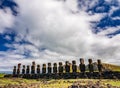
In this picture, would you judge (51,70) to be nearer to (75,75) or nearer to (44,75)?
(44,75)

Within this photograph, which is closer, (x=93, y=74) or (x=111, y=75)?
(x=111, y=75)

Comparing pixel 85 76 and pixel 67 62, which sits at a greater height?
pixel 67 62

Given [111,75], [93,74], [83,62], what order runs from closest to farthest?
[111,75] < [93,74] < [83,62]

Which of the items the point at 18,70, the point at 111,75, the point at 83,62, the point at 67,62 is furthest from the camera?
the point at 18,70

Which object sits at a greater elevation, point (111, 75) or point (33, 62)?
point (33, 62)

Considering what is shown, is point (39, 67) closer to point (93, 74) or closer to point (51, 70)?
point (51, 70)

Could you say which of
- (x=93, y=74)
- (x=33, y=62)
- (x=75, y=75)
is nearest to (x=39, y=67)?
(x=33, y=62)

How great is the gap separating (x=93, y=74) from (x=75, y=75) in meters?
5.18

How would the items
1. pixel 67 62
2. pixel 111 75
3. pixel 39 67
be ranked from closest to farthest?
pixel 111 75
pixel 67 62
pixel 39 67

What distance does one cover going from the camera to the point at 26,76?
2908 inches

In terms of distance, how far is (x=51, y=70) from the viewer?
66.4 m

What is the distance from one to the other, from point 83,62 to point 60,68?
30.4 ft

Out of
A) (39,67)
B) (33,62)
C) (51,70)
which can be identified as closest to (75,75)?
(51,70)

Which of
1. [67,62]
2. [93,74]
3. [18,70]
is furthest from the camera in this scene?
[18,70]
